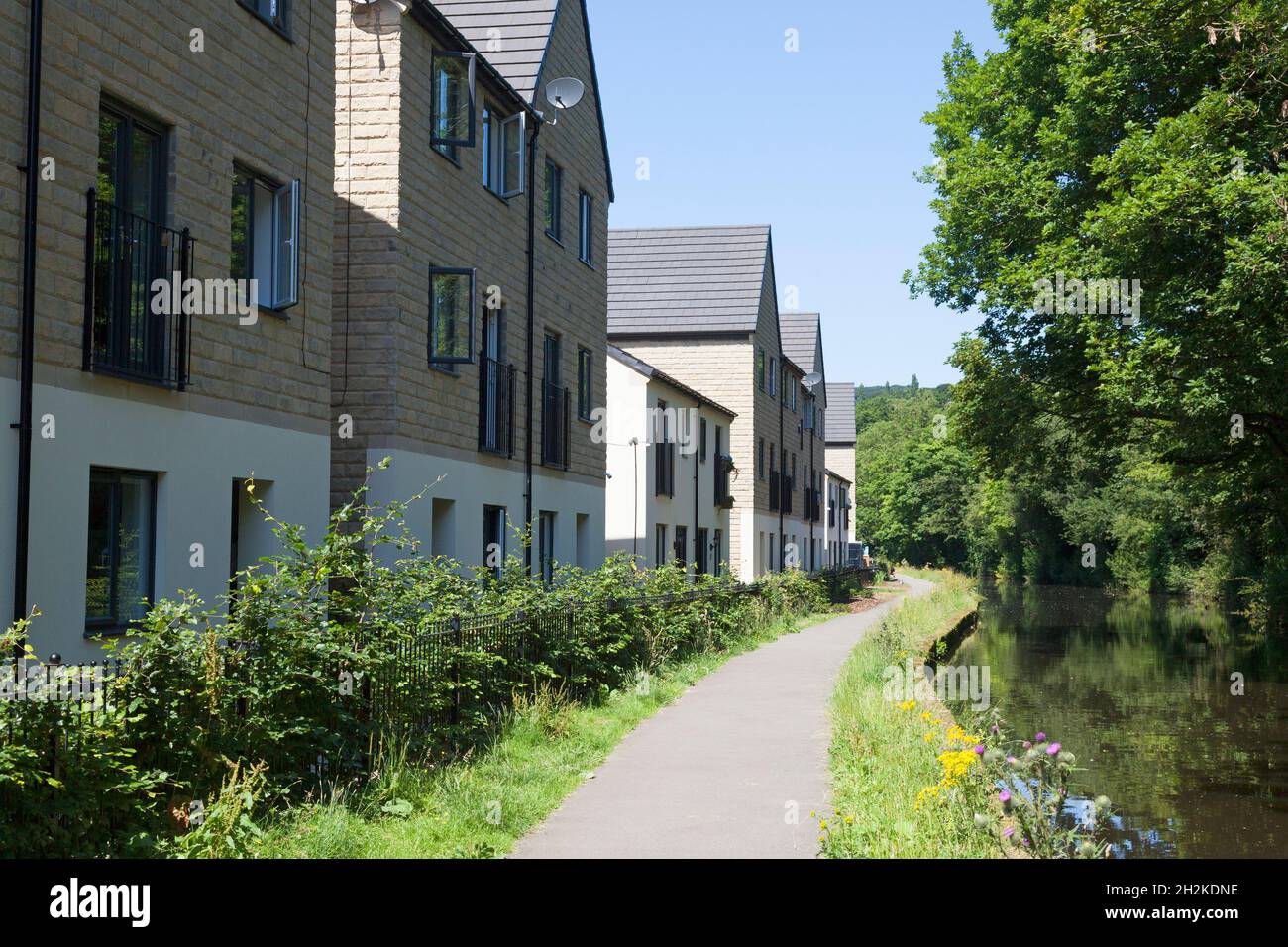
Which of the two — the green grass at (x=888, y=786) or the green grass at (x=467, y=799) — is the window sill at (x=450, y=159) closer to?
the green grass at (x=467, y=799)

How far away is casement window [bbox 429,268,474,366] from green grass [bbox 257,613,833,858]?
17.0ft

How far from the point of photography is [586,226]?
22.7 metres

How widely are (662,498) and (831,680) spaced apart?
490 inches

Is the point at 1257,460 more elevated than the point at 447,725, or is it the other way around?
the point at 1257,460

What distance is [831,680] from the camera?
17.6m

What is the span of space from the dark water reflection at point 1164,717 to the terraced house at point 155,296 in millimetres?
7927

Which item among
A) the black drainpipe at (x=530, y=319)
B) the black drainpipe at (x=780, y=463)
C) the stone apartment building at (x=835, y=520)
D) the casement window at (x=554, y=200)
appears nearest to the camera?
the black drainpipe at (x=530, y=319)

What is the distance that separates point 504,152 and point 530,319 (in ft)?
7.89

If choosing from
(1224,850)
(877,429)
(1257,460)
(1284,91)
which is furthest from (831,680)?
(877,429)

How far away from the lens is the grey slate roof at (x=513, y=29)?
19875 mm

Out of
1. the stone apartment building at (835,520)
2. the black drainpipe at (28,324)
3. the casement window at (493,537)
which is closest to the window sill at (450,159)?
the casement window at (493,537)

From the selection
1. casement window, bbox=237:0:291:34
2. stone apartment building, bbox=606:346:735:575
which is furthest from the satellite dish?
stone apartment building, bbox=606:346:735:575

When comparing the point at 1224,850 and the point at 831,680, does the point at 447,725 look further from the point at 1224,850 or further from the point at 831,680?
the point at 831,680

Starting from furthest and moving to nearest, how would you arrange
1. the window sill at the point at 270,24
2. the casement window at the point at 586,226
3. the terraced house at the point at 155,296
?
the casement window at the point at 586,226, the window sill at the point at 270,24, the terraced house at the point at 155,296
